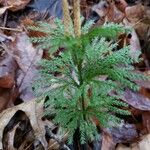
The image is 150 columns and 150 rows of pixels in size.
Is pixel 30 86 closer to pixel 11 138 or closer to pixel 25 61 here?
pixel 25 61

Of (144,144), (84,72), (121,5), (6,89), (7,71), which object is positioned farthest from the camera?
(121,5)

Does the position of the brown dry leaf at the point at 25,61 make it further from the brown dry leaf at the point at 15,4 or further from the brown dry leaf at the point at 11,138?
the brown dry leaf at the point at 15,4

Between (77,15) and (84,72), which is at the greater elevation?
(77,15)

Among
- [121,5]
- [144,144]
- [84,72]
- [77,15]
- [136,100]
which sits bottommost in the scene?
[144,144]

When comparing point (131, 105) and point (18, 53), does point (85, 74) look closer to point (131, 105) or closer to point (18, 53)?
point (131, 105)

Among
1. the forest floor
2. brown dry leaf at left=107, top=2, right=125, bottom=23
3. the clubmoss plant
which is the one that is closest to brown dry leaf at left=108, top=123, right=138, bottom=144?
the forest floor

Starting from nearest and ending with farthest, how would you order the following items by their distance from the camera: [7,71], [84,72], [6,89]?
[84,72], [6,89], [7,71]

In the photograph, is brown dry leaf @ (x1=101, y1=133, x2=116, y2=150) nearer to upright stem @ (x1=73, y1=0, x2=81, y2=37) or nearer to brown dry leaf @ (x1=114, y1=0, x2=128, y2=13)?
upright stem @ (x1=73, y1=0, x2=81, y2=37)

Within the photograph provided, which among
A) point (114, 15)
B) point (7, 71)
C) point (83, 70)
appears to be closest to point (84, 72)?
point (83, 70)
